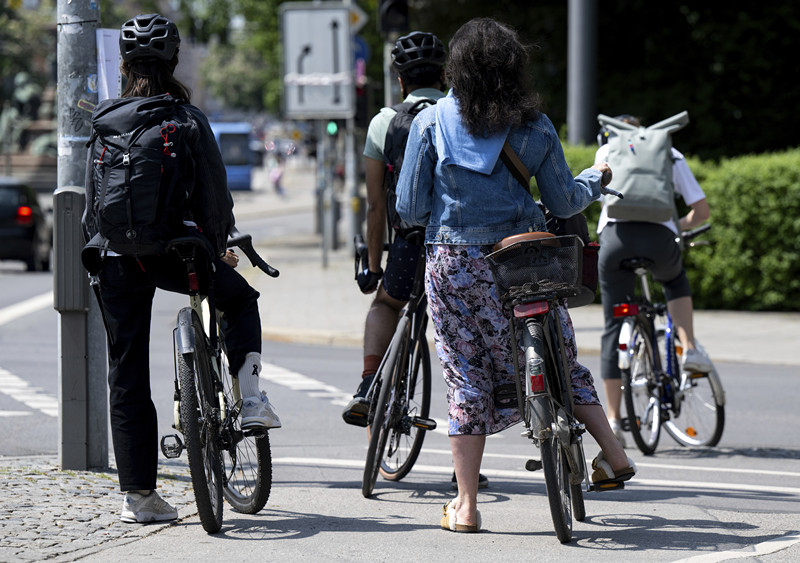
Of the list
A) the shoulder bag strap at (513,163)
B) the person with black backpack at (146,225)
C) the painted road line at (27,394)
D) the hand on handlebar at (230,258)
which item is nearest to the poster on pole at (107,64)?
the person with black backpack at (146,225)

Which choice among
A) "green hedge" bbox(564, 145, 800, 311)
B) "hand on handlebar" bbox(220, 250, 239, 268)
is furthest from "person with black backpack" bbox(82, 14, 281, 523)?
Answer: "green hedge" bbox(564, 145, 800, 311)

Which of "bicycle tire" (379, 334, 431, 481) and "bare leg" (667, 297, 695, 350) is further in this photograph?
"bare leg" (667, 297, 695, 350)

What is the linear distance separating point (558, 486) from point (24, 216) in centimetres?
1736

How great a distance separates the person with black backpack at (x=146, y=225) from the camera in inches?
189

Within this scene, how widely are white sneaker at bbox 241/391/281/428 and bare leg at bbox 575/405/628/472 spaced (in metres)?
1.13

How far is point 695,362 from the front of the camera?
23.8ft

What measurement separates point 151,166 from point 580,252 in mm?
1560

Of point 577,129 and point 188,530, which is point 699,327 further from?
point 188,530

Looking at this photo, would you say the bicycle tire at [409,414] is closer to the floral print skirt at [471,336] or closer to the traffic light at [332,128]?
the floral print skirt at [471,336]

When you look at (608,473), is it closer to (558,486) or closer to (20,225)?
(558,486)

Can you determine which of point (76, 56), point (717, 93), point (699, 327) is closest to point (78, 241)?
point (76, 56)

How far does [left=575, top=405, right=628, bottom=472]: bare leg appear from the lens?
504 centimetres

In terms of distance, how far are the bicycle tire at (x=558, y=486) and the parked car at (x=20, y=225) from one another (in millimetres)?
17191

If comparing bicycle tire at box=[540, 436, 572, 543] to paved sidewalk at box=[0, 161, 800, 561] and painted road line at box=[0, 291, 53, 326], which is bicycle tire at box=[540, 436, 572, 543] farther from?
painted road line at box=[0, 291, 53, 326]
